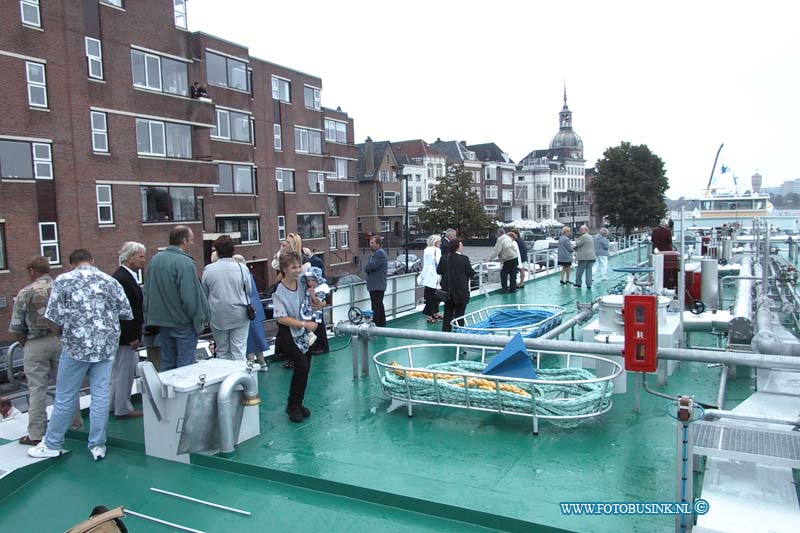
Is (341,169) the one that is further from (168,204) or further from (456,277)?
(456,277)

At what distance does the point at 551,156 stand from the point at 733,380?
110 m

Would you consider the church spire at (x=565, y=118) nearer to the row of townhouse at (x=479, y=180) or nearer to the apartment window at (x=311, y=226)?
the row of townhouse at (x=479, y=180)

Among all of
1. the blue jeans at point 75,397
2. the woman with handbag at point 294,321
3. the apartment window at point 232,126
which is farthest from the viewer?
the apartment window at point 232,126

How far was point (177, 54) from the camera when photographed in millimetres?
32594

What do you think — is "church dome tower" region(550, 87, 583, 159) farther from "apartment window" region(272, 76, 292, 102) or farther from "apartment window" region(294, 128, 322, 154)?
"apartment window" region(272, 76, 292, 102)

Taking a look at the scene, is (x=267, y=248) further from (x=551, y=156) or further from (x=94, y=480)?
(x=551, y=156)

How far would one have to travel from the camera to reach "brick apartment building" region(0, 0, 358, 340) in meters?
25.5

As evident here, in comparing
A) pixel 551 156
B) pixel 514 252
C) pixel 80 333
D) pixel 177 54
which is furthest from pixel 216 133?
pixel 551 156

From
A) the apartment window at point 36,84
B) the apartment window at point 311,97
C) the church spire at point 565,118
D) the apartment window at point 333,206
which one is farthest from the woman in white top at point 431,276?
the church spire at point 565,118

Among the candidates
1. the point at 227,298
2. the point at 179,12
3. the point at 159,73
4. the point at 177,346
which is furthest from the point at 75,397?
the point at 179,12

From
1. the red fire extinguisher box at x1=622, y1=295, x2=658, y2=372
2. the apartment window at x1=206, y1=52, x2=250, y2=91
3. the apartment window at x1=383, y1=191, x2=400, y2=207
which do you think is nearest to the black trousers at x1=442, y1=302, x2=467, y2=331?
the red fire extinguisher box at x1=622, y1=295, x2=658, y2=372

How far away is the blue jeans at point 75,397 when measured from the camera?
5.21m

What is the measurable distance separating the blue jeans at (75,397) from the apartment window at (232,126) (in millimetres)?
34322

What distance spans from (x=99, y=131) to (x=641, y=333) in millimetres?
29322
